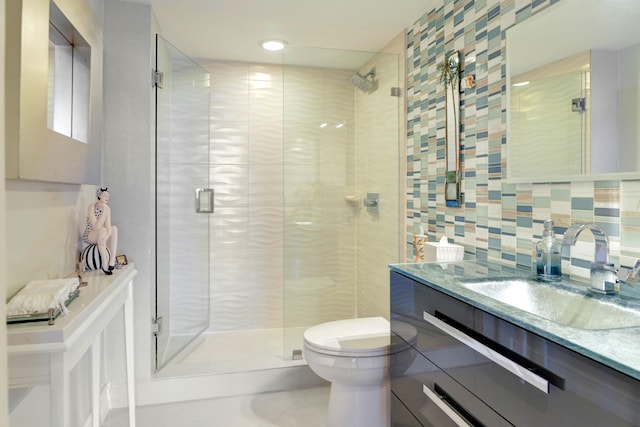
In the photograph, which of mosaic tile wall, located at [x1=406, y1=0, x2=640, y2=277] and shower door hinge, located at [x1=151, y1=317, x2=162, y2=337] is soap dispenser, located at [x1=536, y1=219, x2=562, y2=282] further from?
shower door hinge, located at [x1=151, y1=317, x2=162, y2=337]

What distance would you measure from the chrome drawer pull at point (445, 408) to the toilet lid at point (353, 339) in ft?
0.81

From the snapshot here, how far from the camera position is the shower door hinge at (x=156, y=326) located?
240 cm

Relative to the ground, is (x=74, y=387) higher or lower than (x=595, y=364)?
lower

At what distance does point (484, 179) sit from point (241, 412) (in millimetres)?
1811

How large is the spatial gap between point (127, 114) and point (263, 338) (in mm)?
1902

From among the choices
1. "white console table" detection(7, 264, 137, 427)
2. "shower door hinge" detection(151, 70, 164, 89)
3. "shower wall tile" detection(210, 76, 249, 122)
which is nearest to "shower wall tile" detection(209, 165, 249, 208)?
"shower wall tile" detection(210, 76, 249, 122)

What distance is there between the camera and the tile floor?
6.98 ft

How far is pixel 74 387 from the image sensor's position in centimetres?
183

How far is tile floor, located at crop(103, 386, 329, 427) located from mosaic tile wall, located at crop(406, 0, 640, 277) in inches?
43.2

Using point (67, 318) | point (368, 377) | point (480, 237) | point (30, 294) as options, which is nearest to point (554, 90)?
point (480, 237)

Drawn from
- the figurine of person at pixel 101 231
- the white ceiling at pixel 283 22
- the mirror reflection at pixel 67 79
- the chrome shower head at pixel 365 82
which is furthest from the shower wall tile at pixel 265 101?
the figurine of person at pixel 101 231

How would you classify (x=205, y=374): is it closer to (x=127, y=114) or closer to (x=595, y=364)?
(x=127, y=114)

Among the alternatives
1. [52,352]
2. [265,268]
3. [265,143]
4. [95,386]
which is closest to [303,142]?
[265,143]

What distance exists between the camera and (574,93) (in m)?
1.32
